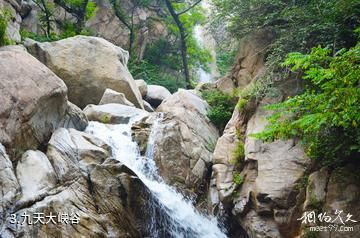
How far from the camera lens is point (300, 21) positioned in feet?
27.0

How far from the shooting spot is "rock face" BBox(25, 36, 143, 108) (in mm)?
11938

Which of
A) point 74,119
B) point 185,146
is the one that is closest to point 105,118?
point 74,119

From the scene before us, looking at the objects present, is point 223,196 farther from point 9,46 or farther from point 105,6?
point 105,6

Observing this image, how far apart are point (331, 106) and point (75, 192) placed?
4620 millimetres

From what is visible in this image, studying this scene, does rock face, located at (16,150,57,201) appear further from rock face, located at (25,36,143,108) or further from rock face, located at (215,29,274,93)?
rock face, located at (215,29,274,93)

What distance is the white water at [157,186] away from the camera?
7.30 meters

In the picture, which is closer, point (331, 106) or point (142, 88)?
point (331, 106)

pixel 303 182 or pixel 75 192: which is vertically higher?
pixel 303 182

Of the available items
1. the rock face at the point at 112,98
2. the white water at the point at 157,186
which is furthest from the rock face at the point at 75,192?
the rock face at the point at 112,98

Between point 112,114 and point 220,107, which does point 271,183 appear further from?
point 112,114

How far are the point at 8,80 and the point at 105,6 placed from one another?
661 inches

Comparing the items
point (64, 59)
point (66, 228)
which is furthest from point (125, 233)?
point (64, 59)

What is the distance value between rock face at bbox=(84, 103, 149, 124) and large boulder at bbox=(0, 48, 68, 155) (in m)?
2.23

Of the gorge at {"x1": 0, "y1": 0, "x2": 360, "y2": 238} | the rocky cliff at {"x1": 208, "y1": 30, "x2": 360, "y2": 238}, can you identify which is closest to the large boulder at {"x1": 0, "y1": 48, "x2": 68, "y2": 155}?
the gorge at {"x1": 0, "y1": 0, "x2": 360, "y2": 238}
